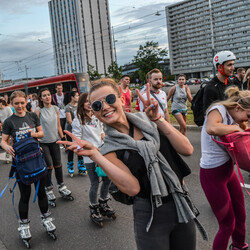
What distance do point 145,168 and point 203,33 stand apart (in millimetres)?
131413

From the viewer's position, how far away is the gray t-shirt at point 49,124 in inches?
185

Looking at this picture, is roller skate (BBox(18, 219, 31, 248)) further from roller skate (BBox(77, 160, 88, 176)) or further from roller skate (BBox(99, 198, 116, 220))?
roller skate (BBox(77, 160, 88, 176))

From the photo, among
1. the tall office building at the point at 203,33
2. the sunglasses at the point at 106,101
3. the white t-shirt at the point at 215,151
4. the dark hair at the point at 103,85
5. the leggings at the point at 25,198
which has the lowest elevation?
the leggings at the point at 25,198

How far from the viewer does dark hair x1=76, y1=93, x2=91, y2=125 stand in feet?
12.9

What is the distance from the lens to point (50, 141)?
470 centimetres

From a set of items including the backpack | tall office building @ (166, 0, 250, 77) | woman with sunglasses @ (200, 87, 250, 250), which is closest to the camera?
woman with sunglasses @ (200, 87, 250, 250)

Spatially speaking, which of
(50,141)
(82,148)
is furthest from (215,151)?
(50,141)

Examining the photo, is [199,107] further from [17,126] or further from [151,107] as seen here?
[17,126]

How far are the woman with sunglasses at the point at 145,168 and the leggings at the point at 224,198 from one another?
2.26 ft

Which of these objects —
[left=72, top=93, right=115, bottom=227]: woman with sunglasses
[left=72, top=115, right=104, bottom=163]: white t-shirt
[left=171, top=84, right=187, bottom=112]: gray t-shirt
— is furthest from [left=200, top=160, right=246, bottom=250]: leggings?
[left=171, top=84, right=187, bottom=112]: gray t-shirt

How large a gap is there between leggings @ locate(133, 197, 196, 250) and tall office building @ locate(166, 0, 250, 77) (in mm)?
111285

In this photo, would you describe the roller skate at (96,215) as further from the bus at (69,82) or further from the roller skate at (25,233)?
the bus at (69,82)

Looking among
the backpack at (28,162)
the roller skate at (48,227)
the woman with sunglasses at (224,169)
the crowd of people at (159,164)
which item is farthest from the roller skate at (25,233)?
the woman with sunglasses at (224,169)

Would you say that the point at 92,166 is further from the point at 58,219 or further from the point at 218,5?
the point at 218,5
